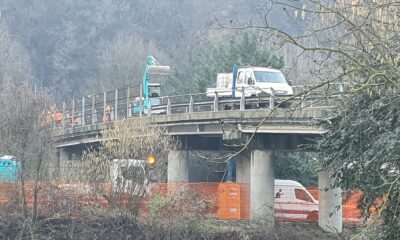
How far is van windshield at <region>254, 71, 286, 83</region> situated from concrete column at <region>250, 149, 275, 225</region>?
6.36 m

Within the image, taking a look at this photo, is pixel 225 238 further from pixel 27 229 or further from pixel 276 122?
pixel 27 229

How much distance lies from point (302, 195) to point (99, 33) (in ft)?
218

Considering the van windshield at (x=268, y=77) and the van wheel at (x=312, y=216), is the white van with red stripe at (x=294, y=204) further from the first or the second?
the van windshield at (x=268, y=77)

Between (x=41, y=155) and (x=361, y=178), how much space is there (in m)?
13.1

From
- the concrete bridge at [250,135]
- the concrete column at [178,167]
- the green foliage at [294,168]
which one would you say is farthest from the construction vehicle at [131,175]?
the green foliage at [294,168]

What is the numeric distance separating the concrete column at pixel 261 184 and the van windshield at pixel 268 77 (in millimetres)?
6356

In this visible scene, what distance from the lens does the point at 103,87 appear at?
261 ft

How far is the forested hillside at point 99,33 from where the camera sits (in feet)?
300

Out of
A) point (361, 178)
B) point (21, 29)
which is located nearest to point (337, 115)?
point (361, 178)

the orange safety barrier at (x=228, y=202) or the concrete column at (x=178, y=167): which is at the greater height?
the concrete column at (x=178, y=167)

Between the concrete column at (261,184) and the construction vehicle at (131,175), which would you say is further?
the concrete column at (261,184)

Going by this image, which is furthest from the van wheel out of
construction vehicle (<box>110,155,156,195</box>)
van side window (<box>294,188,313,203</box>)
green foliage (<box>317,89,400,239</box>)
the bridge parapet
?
green foliage (<box>317,89,400,239</box>)

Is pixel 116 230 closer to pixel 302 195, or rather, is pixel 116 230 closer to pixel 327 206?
pixel 327 206

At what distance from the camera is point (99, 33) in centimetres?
9881
